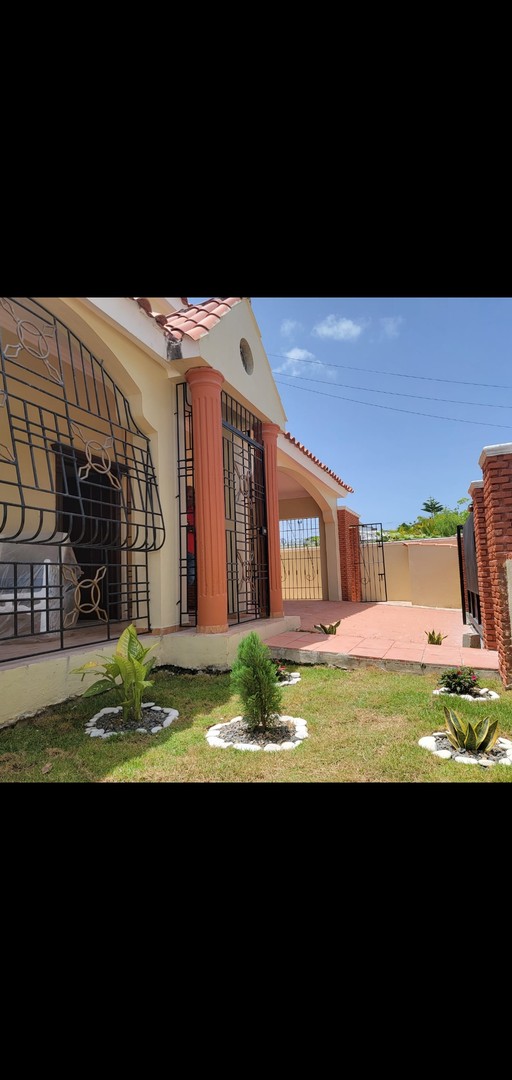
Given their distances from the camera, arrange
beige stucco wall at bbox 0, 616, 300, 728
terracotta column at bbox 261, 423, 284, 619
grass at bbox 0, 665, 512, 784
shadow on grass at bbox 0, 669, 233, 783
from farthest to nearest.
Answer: terracotta column at bbox 261, 423, 284, 619
beige stucco wall at bbox 0, 616, 300, 728
shadow on grass at bbox 0, 669, 233, 783
grass at bbox 0, 665, 512, 784

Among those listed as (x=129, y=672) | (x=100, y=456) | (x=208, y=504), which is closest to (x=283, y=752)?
(x=129, y=672)

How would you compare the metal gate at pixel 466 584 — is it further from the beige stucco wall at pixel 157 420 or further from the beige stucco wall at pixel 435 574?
the beige stucco wall at pixel 157 420

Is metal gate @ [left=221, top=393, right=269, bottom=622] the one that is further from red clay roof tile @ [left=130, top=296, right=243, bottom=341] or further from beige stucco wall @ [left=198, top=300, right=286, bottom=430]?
red clay roof tile @ [left=130, top=296, right=243, bottom=341]

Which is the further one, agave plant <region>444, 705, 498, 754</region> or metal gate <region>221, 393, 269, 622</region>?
metal gate <region>221, 393, 269, 622</region>

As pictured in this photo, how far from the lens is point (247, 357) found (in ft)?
21.0

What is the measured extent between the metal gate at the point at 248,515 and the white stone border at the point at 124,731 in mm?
2669

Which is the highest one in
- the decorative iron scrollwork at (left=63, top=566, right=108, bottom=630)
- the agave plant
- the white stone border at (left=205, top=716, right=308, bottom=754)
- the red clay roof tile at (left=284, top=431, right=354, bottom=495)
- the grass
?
the red clay roof tile at (left=284, top=431, right=354, bottom=495)

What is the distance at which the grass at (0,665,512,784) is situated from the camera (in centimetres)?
250

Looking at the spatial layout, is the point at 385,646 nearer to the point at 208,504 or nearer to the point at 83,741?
the point at 208,504

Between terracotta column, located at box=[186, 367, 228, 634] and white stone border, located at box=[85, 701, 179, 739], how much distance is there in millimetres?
1264

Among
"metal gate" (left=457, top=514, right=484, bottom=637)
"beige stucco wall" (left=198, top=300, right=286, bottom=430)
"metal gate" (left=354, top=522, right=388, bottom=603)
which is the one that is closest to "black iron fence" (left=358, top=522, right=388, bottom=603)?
"metal gate" (left=354, top=522, right=388, bottom=603)

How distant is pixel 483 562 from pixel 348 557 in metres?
7.93
